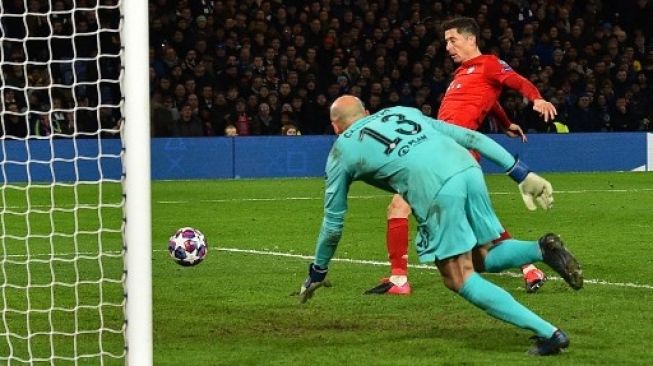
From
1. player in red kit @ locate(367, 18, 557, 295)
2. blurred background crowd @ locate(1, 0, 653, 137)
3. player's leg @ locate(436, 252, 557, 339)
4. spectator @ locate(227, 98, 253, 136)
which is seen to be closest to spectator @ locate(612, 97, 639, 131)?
blurred background crowd @ locate(1, 0, 653, 137)

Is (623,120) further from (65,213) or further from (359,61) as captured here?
(65,213)

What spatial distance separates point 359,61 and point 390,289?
16.1 metres

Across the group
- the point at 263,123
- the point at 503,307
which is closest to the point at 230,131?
the point at 263,123

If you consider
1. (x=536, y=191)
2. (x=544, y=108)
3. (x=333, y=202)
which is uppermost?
(x=536, y=191)

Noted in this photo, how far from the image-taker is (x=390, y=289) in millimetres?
9836

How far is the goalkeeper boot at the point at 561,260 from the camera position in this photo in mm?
7305

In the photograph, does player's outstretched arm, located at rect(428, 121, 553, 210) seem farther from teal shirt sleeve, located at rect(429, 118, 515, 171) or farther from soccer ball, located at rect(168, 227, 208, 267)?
soccer ball, located at rect(168, 227, 208, 267)

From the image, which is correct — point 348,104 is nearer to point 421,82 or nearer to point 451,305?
point 451,305

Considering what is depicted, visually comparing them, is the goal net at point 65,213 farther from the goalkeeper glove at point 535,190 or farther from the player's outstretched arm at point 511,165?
the goalkeeper glove at point 535,190

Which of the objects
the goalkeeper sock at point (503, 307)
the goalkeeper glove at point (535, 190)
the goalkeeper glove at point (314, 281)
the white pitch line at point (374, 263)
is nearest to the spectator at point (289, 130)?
the white pitch line at point (374, 263)

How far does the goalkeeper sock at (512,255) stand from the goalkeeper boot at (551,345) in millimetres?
628

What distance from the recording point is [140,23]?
6039 millimetres

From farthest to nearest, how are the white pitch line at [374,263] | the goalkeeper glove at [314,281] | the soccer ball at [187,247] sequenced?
the soccer ball at [187,247] → the white pitch line at [374,263] → the goalkeeper glove at [314,281]

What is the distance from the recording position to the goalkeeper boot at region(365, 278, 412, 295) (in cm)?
979
